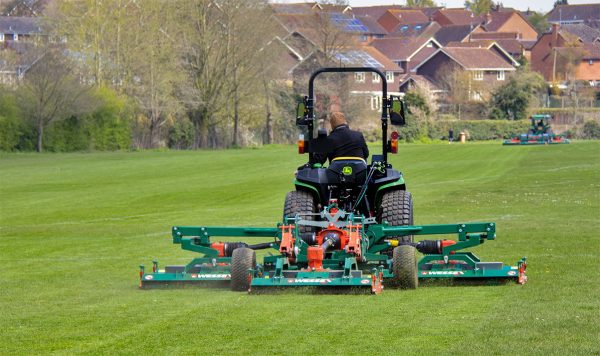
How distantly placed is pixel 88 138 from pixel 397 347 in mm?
64299

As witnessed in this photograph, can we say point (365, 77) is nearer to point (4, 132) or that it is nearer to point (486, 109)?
point (486, 109)

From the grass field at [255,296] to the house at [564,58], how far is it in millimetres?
111422

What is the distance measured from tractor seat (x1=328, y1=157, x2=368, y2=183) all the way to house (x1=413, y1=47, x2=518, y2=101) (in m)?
111

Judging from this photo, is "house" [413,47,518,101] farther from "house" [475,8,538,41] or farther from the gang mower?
the gang mower

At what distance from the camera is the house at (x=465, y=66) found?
130500 millimetres

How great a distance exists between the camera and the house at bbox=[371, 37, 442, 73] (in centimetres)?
14612

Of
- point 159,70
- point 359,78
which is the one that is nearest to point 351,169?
point 159,70

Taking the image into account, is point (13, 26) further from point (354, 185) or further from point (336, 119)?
point (354, 185)

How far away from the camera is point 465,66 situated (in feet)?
431

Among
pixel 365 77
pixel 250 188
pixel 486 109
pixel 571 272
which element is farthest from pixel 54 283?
pixel 486 109

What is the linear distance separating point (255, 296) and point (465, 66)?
11971 cm

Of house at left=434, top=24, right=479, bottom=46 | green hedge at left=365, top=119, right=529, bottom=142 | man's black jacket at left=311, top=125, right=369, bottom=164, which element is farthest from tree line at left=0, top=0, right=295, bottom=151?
house at left=434, top=24, right=479, bottom=46

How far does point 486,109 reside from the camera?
113 m

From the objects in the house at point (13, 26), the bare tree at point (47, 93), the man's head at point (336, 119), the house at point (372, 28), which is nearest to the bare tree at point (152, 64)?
the bare tree at point (47, 93)
